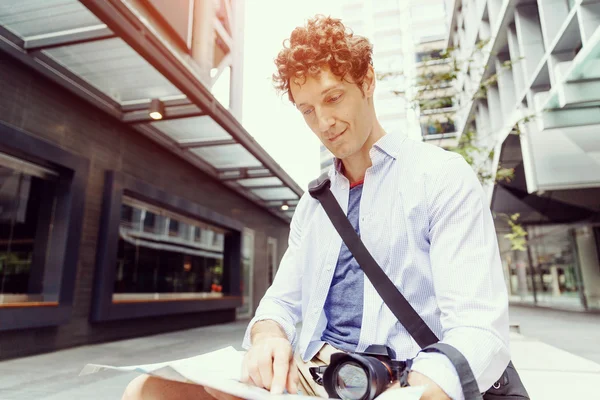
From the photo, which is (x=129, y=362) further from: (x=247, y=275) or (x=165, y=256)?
(x=247, y=275)

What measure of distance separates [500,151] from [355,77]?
35.7 ft

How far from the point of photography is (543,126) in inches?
336

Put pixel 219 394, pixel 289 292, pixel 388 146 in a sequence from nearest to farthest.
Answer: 1. pixel 219 394
2. pixel 388 146
3. pixel 289 292

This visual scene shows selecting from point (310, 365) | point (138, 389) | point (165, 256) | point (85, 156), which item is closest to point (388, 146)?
point (310, 365)

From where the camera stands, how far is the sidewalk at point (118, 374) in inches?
131

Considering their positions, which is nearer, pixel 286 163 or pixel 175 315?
pixel 175 315

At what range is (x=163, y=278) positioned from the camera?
9227 mm

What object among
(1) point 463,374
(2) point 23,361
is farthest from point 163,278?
(1) point 463,374

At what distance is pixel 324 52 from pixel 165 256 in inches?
350

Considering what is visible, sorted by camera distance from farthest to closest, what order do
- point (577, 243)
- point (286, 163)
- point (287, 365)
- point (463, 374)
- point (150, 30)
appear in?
point (577, 243)
point (286, 163)
point (150, 30)
point (287, 365)
point (463, 374)

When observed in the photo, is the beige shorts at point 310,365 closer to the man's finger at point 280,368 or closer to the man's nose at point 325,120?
the man's finger at point 280,368

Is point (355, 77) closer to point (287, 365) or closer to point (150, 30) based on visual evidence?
point (287, 365)

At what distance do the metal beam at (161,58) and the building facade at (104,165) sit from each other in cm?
2

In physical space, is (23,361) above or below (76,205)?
below
